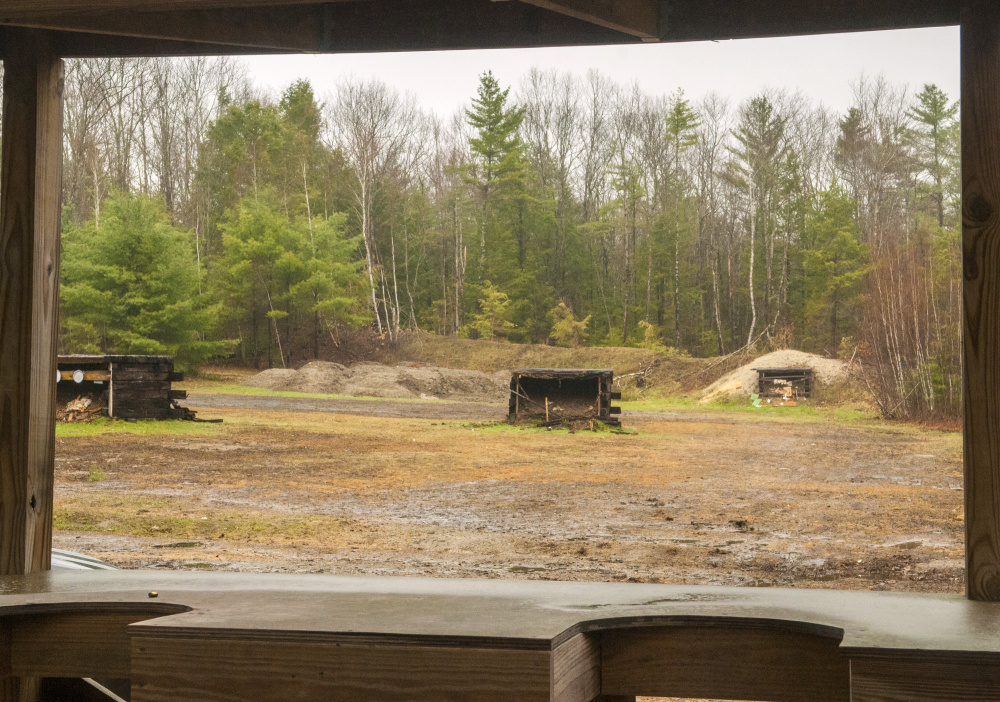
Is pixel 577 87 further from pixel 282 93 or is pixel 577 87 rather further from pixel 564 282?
pixel 282 93

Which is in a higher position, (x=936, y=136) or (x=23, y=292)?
(x=936, y=136)

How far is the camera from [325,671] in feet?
3.56

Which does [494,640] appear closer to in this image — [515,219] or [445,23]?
[445,23]

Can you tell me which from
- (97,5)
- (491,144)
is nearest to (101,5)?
(97,5)

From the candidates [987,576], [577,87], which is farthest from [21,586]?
[577,87]

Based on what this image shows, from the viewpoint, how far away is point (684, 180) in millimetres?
5715

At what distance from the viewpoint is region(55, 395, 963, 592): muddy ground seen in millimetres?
5586

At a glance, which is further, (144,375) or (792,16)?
(144,375)

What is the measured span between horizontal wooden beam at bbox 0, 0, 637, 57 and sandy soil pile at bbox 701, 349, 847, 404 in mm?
4429

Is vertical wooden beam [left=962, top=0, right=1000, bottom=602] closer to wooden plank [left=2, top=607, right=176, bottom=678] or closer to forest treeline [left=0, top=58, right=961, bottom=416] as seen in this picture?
wooden plank [left=2, top=607, right=176, bottom=678]

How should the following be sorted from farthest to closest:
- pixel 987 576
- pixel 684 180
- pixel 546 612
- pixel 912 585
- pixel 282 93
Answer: pixel 282 93 → pixel 684 180 → pixel 912 585 → pixel 987 576 → pixel 546 612

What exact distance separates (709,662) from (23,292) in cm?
148

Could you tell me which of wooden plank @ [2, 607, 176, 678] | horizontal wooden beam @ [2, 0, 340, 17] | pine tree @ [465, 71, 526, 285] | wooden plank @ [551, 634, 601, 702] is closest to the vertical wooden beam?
wooden plank @ [551, 634, 601, 702]

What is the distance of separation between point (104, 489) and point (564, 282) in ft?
12.0
